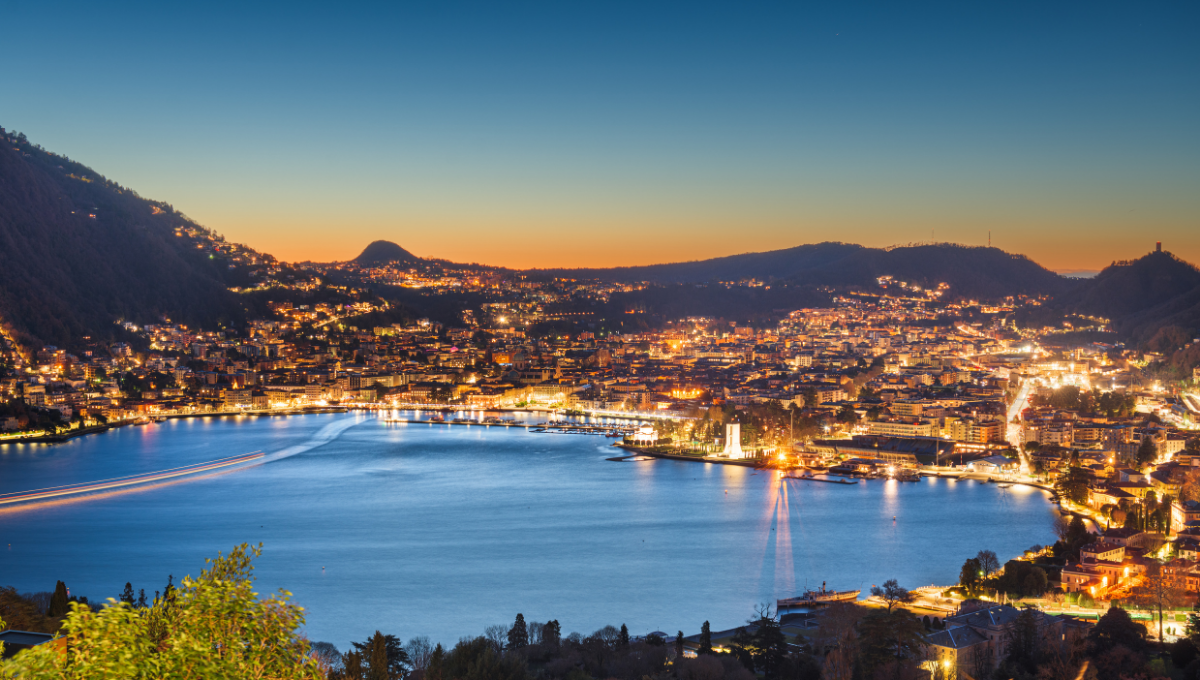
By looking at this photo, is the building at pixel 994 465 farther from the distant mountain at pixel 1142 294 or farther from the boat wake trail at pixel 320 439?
the distant mountain at pixel 1142 294

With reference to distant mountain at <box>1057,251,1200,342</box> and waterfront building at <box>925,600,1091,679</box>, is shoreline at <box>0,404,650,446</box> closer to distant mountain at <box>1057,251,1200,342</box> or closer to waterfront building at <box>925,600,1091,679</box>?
waterfront building at <box>925,600,1091,679</box>

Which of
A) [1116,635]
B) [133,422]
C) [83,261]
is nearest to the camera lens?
[1116,635]

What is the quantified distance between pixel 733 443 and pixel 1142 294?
25.1 meters

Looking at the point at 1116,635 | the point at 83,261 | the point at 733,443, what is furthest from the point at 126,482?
the point at 83,261

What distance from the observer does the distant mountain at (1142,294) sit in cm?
2877

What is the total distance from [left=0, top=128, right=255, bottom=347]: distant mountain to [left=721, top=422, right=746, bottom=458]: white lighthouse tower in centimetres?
1582

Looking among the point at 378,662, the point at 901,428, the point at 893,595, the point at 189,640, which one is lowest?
the point at 893,595

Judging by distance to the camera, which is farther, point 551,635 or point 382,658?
point 551,635

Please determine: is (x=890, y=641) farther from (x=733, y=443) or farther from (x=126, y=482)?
(x=733, y=443)

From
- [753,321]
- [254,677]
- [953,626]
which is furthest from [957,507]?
[753,321]

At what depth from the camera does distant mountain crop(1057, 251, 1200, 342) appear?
28.8m

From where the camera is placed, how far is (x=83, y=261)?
2683 cm

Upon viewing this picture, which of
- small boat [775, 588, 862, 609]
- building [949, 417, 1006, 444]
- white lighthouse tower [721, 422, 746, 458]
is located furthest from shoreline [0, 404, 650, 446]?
small boat [775, 588, 862, 609]

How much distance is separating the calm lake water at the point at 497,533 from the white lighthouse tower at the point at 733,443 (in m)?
0.79
